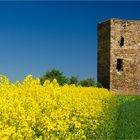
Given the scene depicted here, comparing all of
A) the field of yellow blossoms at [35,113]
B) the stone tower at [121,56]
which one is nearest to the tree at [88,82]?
the stone tower at [121,56]

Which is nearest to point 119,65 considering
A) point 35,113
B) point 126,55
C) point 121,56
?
point 121,56

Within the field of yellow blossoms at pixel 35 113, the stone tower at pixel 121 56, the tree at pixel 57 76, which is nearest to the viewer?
the field of yellow blossoms at pixel 35 113

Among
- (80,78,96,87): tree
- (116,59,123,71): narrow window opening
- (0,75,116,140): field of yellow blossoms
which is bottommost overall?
(0,75,116,140): field of yellow blossoms

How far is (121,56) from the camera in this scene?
47.2 meters

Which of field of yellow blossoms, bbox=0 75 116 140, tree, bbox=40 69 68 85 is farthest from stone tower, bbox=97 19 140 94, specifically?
field of yellow blossoms, bbox=0 75 116 140

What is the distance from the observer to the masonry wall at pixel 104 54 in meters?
47.3

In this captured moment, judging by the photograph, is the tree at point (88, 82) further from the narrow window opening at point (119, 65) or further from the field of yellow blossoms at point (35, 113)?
the field of yellow blossoms at point (35, 113)

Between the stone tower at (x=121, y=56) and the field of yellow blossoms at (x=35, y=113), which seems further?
the stone tower at (x=121, y=56)

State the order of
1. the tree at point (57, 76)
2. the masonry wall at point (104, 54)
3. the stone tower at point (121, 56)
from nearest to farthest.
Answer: the tree at point (57, 76), the stone tower at point (121, 56), the masonry wall at point (104, 54)

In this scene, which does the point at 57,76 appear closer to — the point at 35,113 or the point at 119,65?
the point at 119,65

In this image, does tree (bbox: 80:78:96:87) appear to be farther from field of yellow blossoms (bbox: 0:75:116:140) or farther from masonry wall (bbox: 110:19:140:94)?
field of yellow blossoms (bbox: 0:75:116:140)

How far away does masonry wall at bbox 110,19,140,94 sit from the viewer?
47.0 metres

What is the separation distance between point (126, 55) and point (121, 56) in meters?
0.51

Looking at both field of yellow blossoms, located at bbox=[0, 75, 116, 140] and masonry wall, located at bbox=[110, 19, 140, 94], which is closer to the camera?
field of yellow blossoms, located at bbox=[0, 75, 116, 140]
